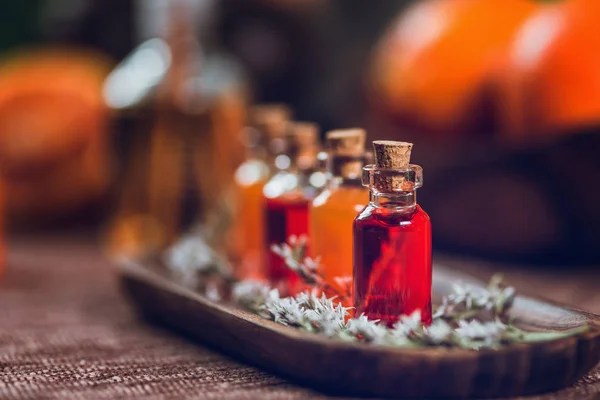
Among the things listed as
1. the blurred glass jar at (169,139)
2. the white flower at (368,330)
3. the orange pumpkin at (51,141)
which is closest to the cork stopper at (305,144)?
the white flower at (368,330)

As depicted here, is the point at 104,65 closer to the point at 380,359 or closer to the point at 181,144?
the point at 181,144

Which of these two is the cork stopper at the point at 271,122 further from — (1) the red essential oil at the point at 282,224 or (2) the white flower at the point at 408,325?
(2) the white flower at the point at 408,325

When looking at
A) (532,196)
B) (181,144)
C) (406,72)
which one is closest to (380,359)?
(532,196)

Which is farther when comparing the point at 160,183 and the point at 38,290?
the point at 160,183

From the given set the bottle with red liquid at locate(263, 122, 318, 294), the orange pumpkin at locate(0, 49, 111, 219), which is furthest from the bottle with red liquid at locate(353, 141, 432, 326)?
the orange pumpkin at locate(0, 49, 111, 219)

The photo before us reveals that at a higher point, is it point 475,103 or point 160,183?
point 475,103

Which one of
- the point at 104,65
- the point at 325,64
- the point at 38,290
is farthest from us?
the point at 325,64

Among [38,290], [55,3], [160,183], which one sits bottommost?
[38,290]
